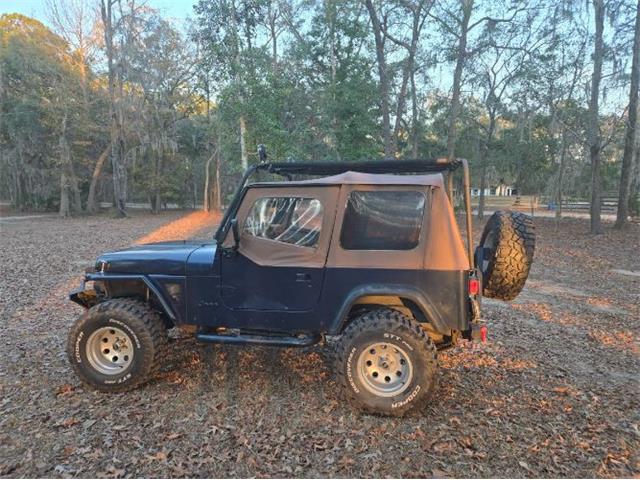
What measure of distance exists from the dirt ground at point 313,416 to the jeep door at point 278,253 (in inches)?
31.7

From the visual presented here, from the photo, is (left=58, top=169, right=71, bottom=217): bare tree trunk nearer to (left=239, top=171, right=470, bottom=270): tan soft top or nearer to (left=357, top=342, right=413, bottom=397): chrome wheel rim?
(left=239, top=171, right=470, bottom=270): tan soft top

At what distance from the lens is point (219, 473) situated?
108 inches

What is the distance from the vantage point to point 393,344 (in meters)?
3.34

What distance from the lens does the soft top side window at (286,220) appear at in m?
3.61

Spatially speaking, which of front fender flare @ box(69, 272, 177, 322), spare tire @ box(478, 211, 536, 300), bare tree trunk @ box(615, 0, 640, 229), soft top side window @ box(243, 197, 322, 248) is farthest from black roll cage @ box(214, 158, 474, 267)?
bare tree trunk @ box(615, 0, 640, 229)

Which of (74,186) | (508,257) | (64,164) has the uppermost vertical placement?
(64,164)

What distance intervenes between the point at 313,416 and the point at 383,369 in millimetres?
664

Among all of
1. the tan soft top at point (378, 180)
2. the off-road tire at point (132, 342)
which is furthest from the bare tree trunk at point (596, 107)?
the off-road tire at point (132, 342)

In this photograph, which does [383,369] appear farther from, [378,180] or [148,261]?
[148,261]

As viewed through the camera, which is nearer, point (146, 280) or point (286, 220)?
point (286, 220)

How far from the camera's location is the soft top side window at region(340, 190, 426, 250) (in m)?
3.45

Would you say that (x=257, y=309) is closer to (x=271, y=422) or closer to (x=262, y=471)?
(x=271, y=422)

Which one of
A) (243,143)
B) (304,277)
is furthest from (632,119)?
(304,277)

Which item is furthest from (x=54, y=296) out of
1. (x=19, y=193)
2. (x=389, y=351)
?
(x=19, y=193)
